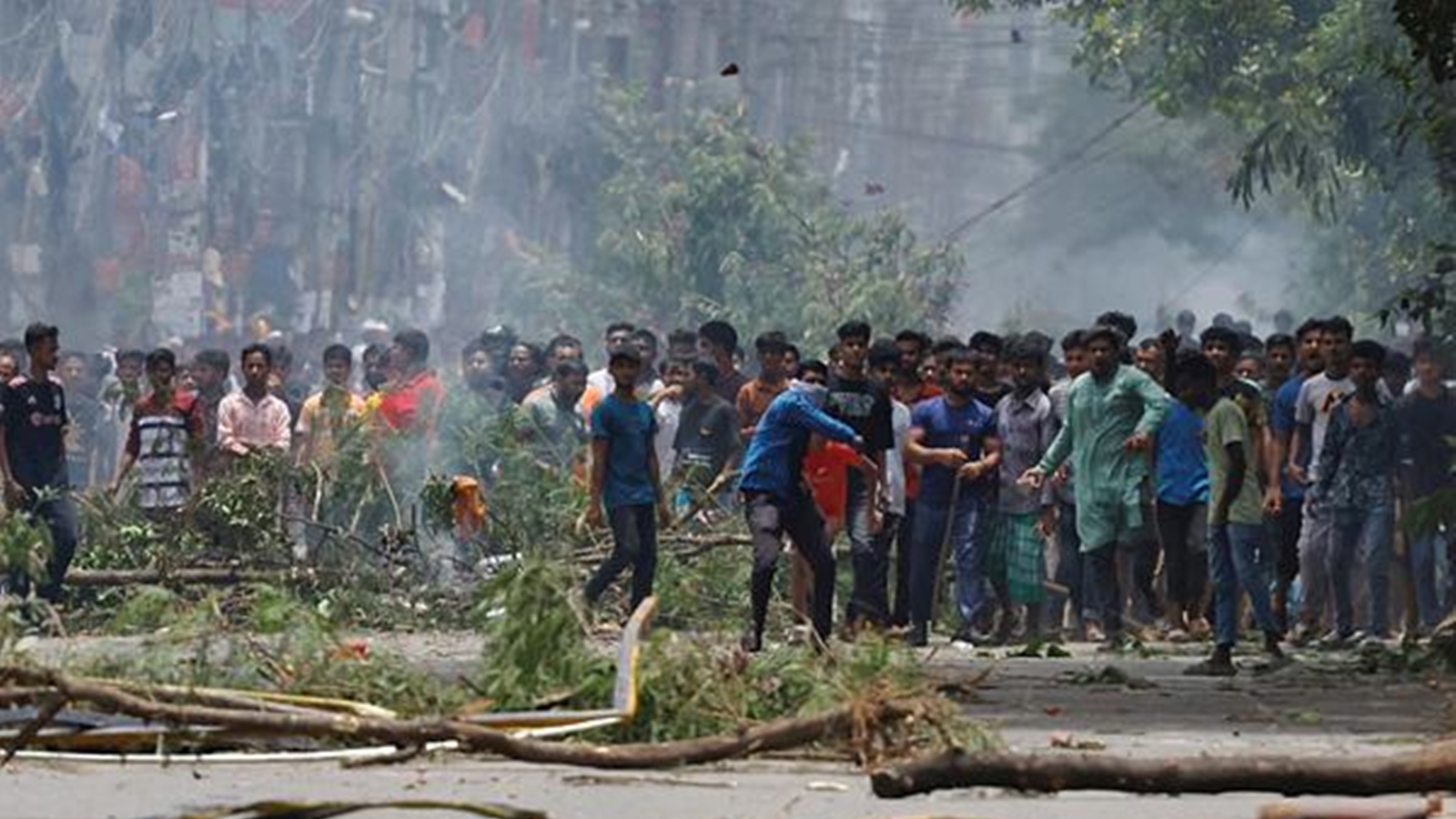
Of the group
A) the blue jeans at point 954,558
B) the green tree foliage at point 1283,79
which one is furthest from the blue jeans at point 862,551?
the green tree foliage at point 1283,79

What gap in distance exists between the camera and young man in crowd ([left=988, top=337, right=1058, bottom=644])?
17.3 metres

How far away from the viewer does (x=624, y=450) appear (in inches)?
622

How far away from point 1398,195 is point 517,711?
26.4m

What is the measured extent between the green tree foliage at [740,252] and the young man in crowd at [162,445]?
18.4 m

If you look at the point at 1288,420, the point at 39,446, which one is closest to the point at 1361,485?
the point at 1288,420

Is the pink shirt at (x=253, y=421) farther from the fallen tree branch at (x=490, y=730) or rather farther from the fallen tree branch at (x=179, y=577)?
the fallen tree branch at (x=490, y=730)

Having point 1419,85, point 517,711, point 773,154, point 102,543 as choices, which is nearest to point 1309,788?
point 517,711

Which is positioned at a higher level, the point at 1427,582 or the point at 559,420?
the point at 559,420

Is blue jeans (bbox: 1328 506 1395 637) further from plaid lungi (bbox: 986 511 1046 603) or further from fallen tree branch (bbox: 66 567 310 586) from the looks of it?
fallen tree branch (bbox: 66 567 310 586)

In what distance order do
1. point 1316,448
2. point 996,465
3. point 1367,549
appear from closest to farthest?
point 996,465, point 1316,448, point 1367,549

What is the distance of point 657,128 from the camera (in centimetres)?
4516

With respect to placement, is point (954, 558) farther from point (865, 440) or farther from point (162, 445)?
point (162, 445)

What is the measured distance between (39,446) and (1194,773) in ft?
39.8

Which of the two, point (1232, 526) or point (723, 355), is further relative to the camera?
point (723, 355)
